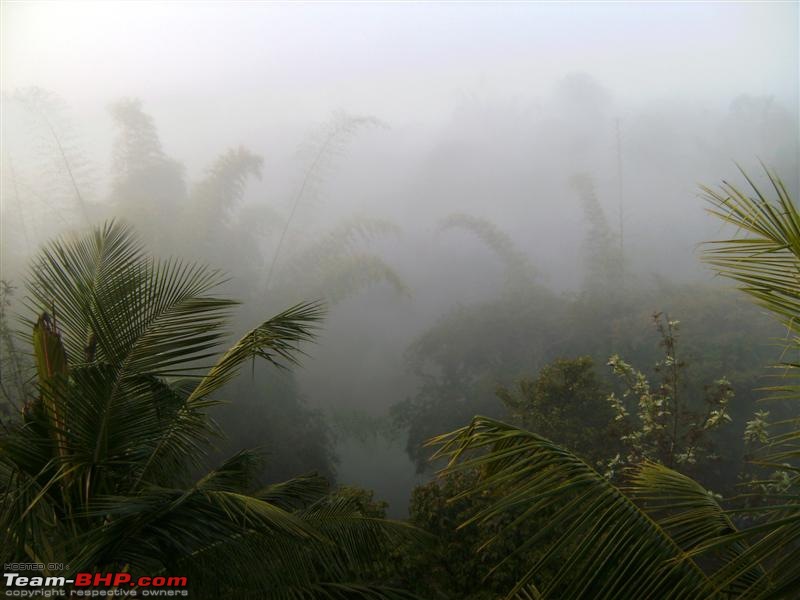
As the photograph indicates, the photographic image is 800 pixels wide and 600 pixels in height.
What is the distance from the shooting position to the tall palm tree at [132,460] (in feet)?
6.63

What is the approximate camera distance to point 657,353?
30.3 feet

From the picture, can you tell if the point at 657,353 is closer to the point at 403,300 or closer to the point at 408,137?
the point at 403,300

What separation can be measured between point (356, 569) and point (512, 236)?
31.3 feet

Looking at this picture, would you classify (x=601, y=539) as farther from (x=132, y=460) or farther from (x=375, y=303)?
(x=375, y=303)

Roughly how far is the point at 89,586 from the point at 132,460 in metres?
0.49

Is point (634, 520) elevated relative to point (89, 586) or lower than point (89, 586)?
elevated

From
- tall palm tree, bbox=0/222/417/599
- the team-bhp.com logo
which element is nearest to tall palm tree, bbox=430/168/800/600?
tall palm tree, bbox=0/222/417/599

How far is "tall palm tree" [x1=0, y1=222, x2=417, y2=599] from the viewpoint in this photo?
202cm

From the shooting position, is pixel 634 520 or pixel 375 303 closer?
pixel 634 520

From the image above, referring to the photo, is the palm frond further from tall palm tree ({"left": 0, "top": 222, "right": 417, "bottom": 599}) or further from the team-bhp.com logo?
the team-bhp.com logo

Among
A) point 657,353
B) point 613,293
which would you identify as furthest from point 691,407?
point 613,293

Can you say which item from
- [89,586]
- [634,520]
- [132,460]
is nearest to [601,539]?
[634,520]

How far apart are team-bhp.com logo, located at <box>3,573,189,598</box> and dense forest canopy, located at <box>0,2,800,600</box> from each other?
0.16 feet

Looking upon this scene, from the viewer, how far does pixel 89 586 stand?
6.32 feet
